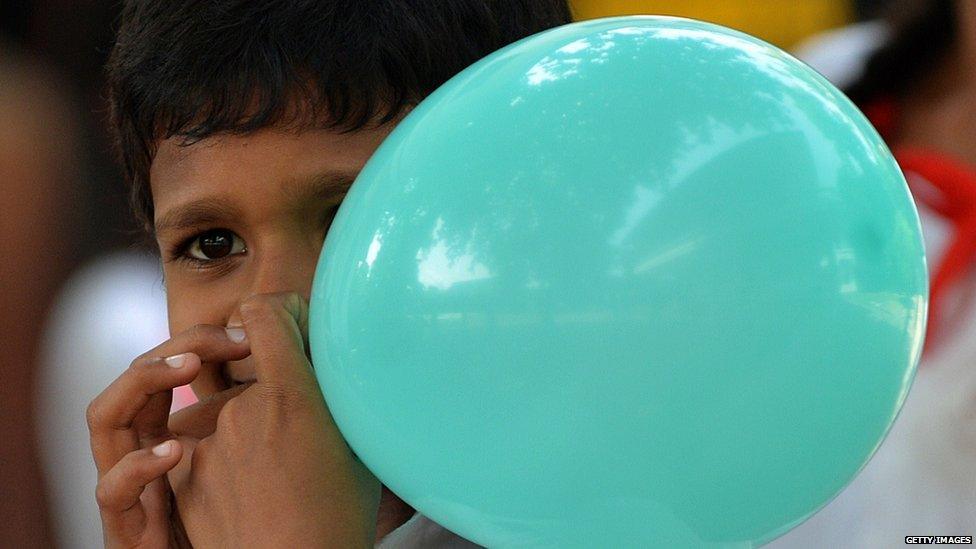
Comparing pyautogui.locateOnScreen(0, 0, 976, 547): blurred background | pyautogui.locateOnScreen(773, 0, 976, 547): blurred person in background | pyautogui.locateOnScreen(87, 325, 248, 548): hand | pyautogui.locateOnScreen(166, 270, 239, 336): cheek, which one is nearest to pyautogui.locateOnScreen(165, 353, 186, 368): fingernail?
pyautogui.locateOnScreen(87, 325, 248, 548): hand

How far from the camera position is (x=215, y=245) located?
3.62 feet

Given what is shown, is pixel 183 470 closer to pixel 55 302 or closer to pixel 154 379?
pixel 154 379

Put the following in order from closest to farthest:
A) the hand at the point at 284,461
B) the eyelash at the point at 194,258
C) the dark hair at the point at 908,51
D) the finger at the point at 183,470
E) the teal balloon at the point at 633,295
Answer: the teal balloon at the point at 633,295 → the hand at the point at 284,461 → the finger at the point at 183,470 → the eyelash at the point at 194,258 → the dark hair at the point at 908,51

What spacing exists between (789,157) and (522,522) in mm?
273

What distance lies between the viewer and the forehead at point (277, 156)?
1.00m

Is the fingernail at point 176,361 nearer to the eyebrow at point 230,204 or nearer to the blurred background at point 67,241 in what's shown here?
the eyebrow at point 230,204

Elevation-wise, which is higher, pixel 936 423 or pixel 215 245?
pixel 215 245

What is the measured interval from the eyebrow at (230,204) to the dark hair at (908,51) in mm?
1008

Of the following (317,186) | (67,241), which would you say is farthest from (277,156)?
(67,241)

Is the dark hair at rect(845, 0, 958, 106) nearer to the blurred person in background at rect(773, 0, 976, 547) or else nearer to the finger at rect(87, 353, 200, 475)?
the blurred person in background at rect(773, 0, 976, 547)

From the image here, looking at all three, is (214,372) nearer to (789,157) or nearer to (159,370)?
(159,370)

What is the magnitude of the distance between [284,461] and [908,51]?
47.7 inches

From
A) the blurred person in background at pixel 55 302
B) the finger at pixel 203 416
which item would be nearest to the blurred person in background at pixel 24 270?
the blurred person in background at pixel 55 302

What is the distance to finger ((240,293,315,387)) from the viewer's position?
Result: 883mm
